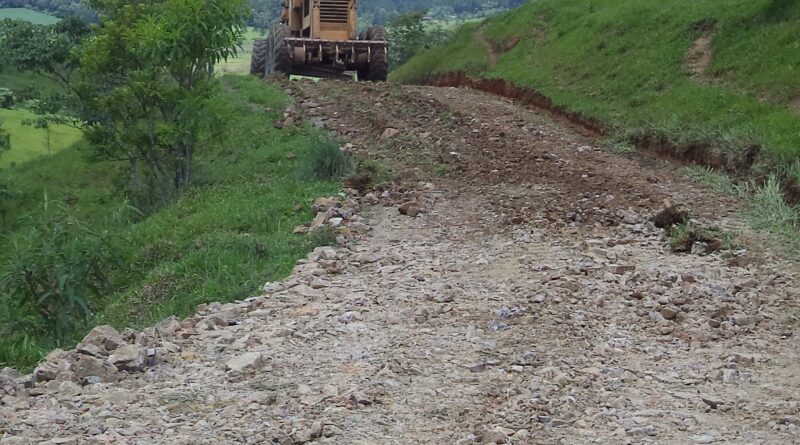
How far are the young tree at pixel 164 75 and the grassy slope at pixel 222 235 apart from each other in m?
0.76

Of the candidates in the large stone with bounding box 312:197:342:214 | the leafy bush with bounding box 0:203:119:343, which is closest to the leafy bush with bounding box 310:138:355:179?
the large stone with bounding box 312:197:342:214

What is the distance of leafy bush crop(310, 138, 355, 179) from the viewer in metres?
11.1

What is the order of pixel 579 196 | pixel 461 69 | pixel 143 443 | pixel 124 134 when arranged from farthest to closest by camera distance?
pixel 461 69 < pixel 124 134 < pixel 579 196 < pixel 143 443

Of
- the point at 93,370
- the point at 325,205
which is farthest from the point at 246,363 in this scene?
the point at 325,205

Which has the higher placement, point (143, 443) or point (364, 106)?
point (364, 106)

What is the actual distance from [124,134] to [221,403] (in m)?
8.13

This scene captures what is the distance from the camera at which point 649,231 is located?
27.3 ft

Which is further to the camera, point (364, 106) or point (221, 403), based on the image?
point (364, 106)

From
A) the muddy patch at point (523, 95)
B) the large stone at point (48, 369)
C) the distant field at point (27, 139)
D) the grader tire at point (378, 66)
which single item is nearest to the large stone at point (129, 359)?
the large stone at point (48, 369)

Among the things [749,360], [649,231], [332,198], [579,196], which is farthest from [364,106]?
[749,360]

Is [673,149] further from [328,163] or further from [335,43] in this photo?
[335,43]

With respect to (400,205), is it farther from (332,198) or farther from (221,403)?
(221,403)

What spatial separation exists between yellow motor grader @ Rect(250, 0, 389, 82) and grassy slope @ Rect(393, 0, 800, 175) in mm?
2440

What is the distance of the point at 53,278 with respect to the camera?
801 cm
